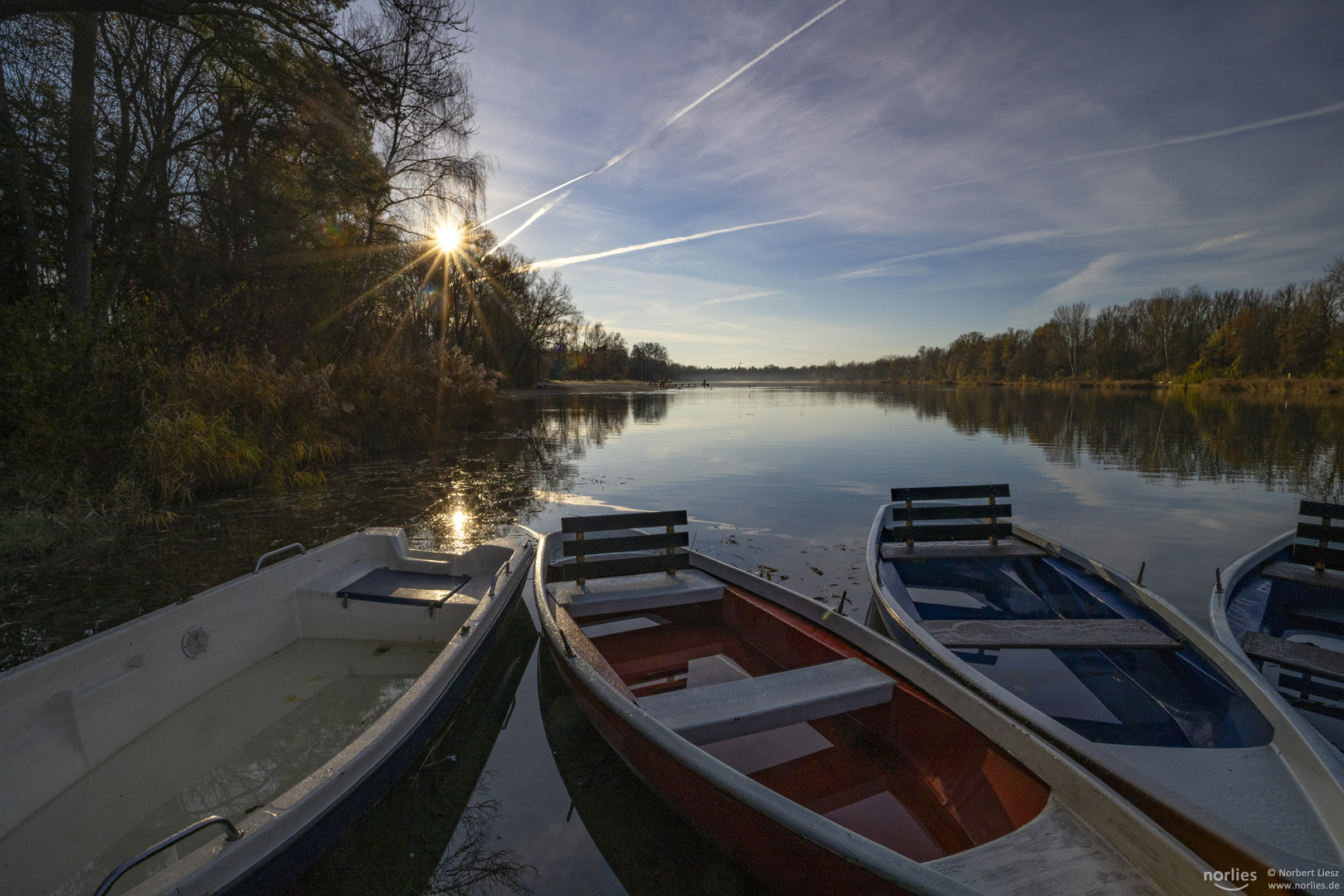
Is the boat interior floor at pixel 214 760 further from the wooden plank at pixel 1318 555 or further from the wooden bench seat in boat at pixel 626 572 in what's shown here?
the wooden plank at pixel 1318 555

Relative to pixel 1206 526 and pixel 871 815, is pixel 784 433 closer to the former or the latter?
pixel 1206 526

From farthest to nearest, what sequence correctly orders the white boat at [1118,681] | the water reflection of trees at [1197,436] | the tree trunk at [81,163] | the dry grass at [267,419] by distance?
1. the water reflection of trees at [1197,436]
2. the tree trunk at [81,163]
3. the dry grass at [267,419]
4. the white boat at [1118,681]

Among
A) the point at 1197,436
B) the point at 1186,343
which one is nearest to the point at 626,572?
the point at 1197,436

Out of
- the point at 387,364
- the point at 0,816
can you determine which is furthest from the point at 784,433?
the point at 0,816

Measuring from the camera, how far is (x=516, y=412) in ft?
96.4

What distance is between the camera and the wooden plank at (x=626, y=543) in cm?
468


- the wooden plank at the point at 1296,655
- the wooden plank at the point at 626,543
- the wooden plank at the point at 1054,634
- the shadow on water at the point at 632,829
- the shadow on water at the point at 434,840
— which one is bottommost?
the shadow on water at the point at 632,829

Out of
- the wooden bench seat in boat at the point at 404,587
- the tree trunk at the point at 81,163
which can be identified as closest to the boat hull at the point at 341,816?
the wooden bench seat in boat at the point at 404,587

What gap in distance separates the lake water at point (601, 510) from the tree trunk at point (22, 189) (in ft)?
14.9

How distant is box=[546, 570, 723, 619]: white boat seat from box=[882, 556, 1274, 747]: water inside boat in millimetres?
1527

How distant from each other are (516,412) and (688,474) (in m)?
18.8

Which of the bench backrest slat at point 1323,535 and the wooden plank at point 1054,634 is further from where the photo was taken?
the bench backrest slat at point 1323,535

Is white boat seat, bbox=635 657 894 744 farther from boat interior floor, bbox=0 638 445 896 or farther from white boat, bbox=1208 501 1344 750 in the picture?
white boat, bbox=1208 501 1344 750

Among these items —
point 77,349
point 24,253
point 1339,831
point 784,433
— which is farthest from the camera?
point 784,433
